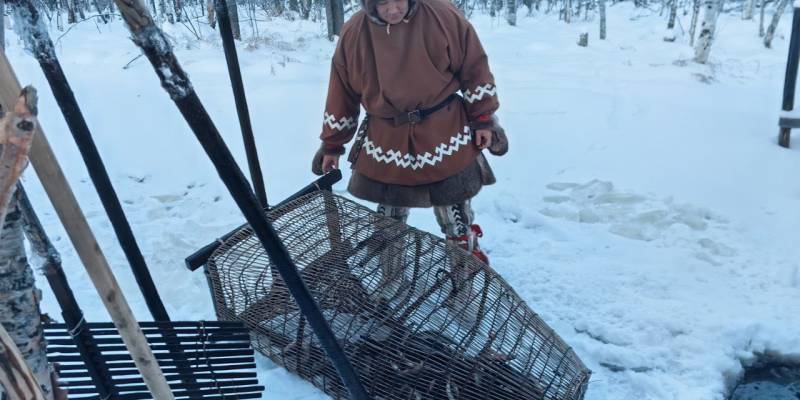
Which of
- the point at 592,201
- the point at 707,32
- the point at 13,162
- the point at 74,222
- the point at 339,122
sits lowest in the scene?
the point at 592,201

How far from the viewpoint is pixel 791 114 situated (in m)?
4.75

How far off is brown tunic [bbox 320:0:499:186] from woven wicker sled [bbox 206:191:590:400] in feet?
0.93

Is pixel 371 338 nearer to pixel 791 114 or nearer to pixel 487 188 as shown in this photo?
pixel 487 188

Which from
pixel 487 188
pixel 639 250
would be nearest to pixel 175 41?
pixel 487 188

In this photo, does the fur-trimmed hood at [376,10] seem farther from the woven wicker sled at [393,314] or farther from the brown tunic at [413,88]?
the woven wicker sled at [393,314]

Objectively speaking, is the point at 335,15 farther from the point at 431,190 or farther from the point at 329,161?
the point at 431,190

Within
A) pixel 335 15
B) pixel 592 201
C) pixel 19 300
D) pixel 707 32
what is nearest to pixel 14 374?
pixel 19 300

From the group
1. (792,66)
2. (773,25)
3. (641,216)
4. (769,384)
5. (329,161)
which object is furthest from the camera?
(773,25)

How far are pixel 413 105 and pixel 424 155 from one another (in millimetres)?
212

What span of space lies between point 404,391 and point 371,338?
21cm

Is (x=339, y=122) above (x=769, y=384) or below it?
above

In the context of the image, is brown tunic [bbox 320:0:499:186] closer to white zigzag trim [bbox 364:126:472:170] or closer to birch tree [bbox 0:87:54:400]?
white zigzag trim [bbox 364:126:472:170]

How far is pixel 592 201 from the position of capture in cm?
405

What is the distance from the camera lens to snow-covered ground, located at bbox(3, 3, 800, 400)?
8.75 feet
